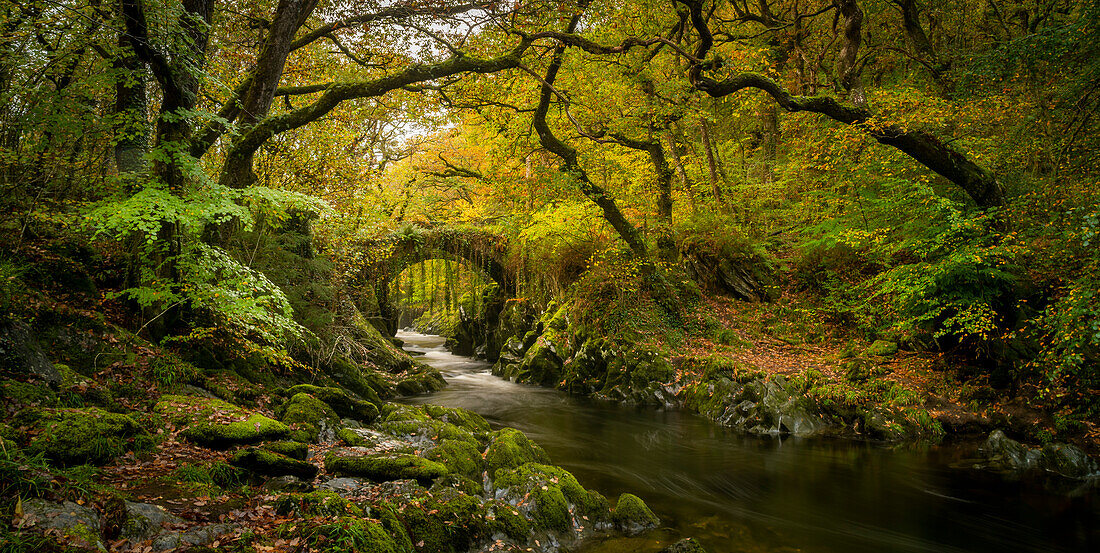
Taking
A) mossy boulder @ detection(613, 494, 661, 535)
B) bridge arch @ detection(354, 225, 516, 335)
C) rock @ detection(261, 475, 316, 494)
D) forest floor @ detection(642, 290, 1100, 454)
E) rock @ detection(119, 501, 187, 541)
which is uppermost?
bridge arch @ detection(354, 225, 516, 335)

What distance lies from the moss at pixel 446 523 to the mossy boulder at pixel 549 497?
670 millimetres

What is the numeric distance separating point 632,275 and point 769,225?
6467 mm

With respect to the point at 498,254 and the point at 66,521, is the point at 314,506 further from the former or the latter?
the point at 498,254

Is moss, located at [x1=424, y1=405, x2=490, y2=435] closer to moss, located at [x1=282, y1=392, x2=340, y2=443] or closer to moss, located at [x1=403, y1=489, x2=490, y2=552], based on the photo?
moss, located at [x1=282, y1=392, x2=340, y2=443]

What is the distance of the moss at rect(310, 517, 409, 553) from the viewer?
10.6 ft

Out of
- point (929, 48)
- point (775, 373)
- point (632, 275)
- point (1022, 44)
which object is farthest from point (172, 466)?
point (929, 48)

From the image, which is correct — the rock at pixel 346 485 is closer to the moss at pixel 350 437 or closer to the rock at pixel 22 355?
the moss at pixel 350 437

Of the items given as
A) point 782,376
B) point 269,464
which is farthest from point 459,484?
point 782,376

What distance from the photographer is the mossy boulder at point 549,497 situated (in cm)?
498

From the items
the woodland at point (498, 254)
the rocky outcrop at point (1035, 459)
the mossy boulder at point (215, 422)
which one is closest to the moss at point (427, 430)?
the woodland at point (498, 254)

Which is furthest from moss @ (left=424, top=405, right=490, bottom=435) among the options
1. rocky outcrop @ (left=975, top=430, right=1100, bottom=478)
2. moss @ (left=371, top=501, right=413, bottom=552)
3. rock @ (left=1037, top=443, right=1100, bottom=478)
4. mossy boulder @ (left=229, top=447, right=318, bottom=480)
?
rock @ (left=1037, top=443, right=1100, bottom=478)

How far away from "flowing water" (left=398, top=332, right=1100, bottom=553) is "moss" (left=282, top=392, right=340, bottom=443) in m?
3.55

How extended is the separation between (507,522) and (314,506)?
73.3 inches

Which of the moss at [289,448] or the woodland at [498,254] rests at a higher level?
the woodland at [498,254]
